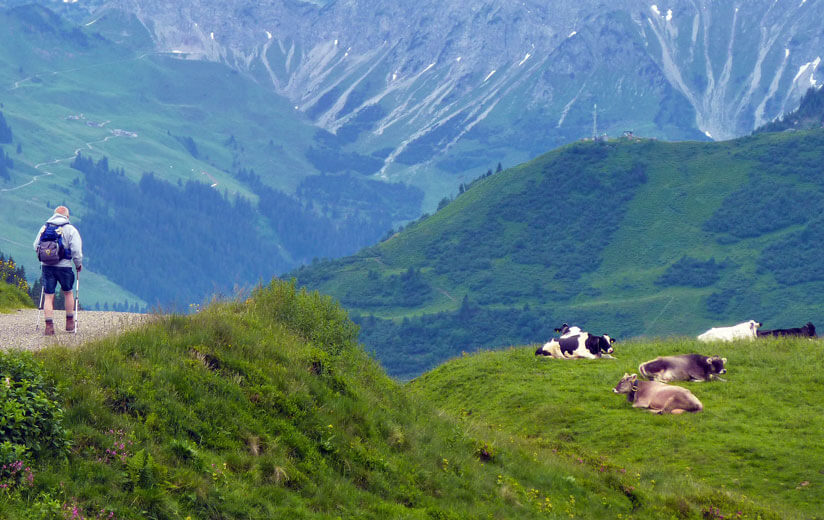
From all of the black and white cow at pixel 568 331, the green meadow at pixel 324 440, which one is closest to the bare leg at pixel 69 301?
the green meadow at pixel 324 440

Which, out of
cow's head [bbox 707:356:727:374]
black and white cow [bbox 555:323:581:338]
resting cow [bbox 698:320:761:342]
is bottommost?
cow's head [bbox 707:356:727:374]

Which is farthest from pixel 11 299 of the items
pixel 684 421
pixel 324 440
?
pixel 684 421

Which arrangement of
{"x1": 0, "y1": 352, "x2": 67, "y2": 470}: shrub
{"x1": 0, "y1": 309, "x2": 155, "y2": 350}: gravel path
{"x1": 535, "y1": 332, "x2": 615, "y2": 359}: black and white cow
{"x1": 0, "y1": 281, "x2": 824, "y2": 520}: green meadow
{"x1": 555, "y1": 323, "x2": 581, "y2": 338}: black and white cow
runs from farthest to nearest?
{"x1": 555, "y1": 323, "x2": 581, "y2": 338}: black and white cow → {"x1": 535, "y1": 332, "x2": 615, "y2": 359}: black and white cow → {"x1": 0, "y1": 309, "x2": 155, "y2": 350}: gravel path → {"x1": 0, "y1": 281, "x2": 824, "y2": 520}: green meadow → {"x1": 0, "y1": 352, "x2": 67, "y2": 470}: shrub

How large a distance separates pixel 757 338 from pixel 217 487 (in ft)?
75.1

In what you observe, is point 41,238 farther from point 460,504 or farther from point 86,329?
point 460,504

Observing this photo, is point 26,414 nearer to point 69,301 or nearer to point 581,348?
point 69,301

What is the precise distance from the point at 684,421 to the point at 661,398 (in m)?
1.36

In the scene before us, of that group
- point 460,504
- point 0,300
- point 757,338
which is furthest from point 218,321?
point 757,338

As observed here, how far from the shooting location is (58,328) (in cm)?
2161

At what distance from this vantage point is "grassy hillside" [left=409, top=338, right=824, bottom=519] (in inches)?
735

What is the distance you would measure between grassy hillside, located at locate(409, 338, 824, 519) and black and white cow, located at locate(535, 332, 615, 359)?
0.74 metres

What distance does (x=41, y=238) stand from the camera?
20875 millimetres

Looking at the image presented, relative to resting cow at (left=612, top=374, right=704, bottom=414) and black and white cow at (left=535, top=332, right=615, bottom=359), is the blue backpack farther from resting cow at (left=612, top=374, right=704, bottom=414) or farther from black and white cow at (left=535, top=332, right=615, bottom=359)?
black and white cow at (left=535, top=332, right=615, bottom=359)

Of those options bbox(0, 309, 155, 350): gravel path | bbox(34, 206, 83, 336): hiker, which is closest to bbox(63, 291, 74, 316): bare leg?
bbox(34, 206, 83, 336): hiker
